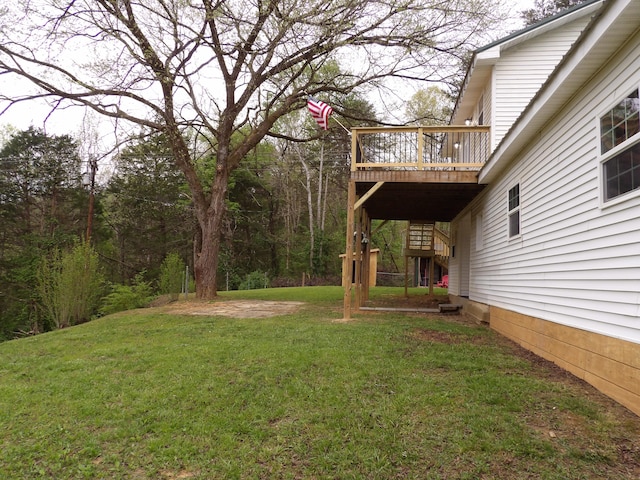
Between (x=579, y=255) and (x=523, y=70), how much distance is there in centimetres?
606

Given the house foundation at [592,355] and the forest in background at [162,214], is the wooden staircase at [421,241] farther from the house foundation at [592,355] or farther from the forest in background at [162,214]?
the house foundation at [592,355]

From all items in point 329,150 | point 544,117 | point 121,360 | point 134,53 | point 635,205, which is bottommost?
point 121,360

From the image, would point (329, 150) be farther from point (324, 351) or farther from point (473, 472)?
point (473, 472)

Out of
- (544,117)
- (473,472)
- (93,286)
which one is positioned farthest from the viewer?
(93,286)

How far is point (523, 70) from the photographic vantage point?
8.56 m

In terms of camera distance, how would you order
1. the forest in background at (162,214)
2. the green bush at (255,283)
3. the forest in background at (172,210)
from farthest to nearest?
the green bush at (255,283)
the forest in background at (162,214)
the forest in background at (172,210)

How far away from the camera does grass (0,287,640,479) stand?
2617 mm

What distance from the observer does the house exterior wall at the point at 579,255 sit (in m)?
3.23

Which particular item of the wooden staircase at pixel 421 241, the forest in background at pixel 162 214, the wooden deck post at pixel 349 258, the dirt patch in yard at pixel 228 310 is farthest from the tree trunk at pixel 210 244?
the forest in background at pixel 162 214

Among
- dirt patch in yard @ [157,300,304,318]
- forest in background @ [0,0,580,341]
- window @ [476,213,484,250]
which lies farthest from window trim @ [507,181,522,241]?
forest in background @ [0,0,580,341]

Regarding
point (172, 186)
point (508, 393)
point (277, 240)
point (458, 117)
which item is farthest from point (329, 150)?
point (508, 393)

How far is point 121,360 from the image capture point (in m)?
5.14

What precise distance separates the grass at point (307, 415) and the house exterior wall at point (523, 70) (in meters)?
5.13

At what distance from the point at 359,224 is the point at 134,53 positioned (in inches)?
301
